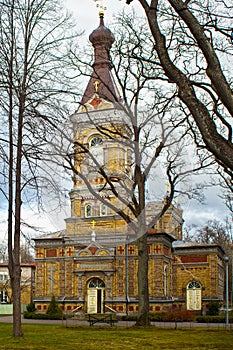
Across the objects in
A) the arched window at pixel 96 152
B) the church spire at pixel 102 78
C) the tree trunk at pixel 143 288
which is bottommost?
the tree trunk at pixel 143 288

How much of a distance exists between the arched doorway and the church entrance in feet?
22.4

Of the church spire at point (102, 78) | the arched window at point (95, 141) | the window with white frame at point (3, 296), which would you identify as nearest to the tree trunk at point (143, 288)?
the arched window at point (95, 141)

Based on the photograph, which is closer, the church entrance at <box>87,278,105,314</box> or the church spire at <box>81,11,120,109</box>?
the church spire at <box>81,11,120,109</box>

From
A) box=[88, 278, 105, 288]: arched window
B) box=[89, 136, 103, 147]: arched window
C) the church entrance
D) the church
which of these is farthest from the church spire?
the church entrance

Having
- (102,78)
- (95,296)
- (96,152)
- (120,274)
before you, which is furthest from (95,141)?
(95,296)

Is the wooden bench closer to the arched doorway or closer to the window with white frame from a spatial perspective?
the arched doorway

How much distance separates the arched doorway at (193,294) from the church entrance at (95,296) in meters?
6.82

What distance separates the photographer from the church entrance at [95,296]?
1544 inches

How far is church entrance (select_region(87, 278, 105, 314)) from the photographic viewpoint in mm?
39219

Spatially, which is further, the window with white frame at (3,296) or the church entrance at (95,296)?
the window with white frame at (3,296)

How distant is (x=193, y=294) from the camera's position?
4153cm

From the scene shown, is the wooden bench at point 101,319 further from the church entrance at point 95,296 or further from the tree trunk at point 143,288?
the church entrance at point 95,296

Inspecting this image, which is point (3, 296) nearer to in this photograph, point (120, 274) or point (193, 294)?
point (120, 274)

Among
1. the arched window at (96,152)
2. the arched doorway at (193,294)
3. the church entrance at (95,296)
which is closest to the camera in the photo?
the arched window at (96,152)
